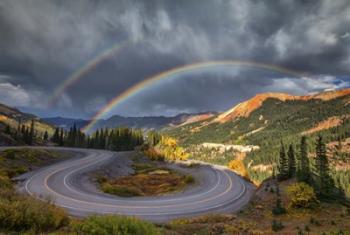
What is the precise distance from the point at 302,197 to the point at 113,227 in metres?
26.8

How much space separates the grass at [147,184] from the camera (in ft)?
143

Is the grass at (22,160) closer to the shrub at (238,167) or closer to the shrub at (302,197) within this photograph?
the shrub at (302,197)

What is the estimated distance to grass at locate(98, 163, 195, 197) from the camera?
4356cm

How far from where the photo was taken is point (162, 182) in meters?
62.6

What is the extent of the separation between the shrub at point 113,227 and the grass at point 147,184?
3330cm

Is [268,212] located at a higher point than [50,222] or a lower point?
lower

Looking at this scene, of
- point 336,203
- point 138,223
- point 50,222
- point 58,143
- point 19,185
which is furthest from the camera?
point 58,143

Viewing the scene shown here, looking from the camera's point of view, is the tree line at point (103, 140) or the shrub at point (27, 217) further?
the tree line at point (103, 140)

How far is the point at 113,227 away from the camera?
864 cm

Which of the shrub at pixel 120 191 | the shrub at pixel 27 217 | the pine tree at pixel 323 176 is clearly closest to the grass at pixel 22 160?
the shrub at pixel 120 191

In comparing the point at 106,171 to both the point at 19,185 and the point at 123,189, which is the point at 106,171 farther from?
the point at 19,185

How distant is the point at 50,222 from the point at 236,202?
1356 inches

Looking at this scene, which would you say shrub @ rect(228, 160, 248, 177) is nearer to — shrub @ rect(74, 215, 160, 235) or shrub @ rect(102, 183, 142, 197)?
shrub @ rect(102, 183, 142, 197)

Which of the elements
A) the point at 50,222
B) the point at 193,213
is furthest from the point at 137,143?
the point at 50,222
